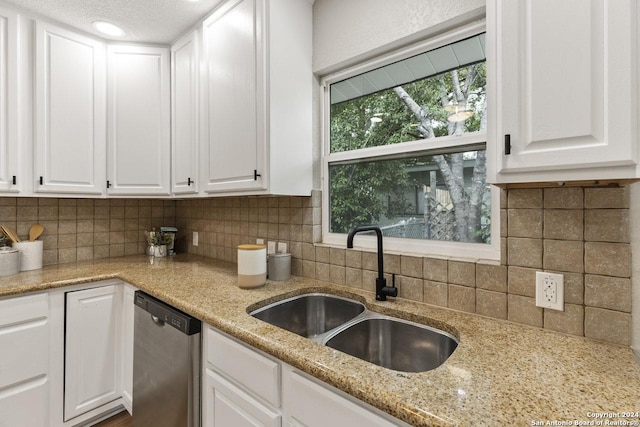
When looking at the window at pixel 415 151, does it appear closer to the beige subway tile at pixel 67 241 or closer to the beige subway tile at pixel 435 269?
the beige subway tile at pixel 435 269

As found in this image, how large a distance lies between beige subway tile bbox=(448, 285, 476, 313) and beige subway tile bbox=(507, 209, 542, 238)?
0.27m

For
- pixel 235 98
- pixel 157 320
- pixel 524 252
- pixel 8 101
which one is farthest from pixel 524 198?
pixel 8 101

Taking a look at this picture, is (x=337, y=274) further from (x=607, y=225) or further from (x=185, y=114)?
(x=185, y=114)

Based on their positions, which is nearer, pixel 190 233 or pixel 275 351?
pixel 275 351

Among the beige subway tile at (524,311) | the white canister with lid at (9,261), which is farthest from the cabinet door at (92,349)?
the beige subway tile at (524,311)

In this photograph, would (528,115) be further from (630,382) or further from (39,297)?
(39,297)

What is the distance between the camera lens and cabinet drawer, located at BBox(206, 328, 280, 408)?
98 centimetres

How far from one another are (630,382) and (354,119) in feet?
4.73

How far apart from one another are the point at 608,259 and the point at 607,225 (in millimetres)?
104

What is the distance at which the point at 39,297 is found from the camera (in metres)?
1.59

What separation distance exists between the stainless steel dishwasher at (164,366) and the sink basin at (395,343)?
0.61 m

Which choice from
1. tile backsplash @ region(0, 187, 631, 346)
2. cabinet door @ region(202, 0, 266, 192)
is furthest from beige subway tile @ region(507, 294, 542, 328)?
cabinet door @ region(202, 0, 266, 192)

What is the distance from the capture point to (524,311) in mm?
1078

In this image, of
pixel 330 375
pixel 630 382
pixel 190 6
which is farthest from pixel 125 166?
pixel 630 382
